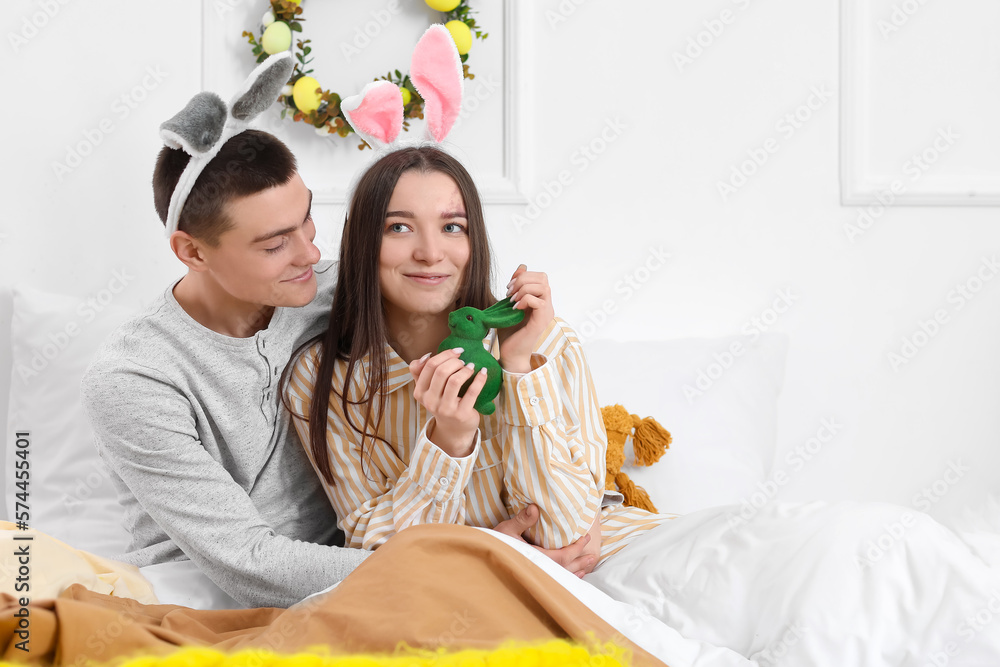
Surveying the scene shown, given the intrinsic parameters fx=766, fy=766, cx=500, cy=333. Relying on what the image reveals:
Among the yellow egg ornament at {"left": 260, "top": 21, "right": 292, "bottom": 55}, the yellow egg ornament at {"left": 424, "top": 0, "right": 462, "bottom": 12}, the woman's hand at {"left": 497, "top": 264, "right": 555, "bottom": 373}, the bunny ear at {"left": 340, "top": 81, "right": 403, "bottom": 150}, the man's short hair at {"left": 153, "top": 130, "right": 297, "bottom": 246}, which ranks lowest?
the woman's hand at {"left": 497, "top": 264, "right": 555, "bottom": 373}

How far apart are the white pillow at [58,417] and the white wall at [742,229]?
0.18 m

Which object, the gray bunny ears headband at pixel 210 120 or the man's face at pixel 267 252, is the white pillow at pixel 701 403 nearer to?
the man's face at pixel 267 252

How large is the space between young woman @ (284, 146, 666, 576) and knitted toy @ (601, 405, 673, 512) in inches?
6.6

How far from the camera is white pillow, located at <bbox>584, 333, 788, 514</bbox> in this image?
1.52 meters

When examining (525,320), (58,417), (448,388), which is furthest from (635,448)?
(58,417)

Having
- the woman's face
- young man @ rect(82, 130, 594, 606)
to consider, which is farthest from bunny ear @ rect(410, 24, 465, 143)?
young man @ rect(82, 130, 594, 606)

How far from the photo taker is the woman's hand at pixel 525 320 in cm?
110

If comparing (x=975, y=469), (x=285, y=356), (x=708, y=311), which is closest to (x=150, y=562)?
(x=285, y=356)

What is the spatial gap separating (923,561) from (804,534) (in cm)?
14

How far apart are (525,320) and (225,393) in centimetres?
49

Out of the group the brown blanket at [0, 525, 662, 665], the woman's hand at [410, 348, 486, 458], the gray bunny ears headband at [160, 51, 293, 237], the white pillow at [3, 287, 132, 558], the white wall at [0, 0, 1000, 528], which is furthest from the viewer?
the white wall at [0, 0, 1000, 528]

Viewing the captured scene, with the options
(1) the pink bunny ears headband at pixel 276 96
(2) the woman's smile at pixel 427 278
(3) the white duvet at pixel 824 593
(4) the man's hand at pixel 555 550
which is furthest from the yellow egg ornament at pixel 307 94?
(3) the white duvet at pixel 824 593

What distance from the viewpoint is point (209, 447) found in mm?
1192

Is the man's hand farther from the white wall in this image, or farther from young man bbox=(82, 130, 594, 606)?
the white wall
